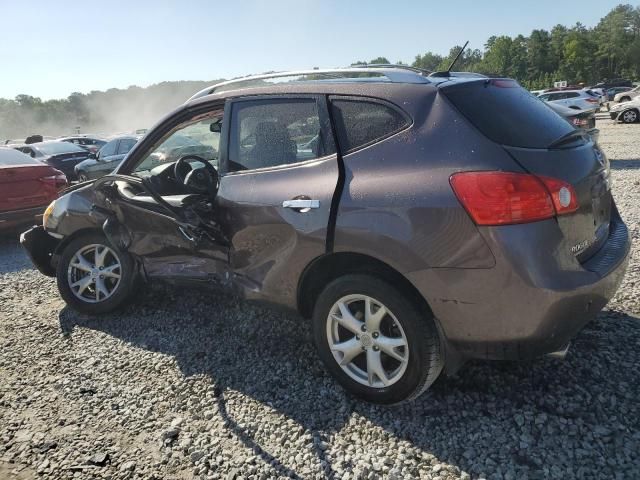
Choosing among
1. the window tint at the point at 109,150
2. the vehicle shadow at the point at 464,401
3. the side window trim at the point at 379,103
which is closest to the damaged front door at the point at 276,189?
the side window trim at the point at 379,103

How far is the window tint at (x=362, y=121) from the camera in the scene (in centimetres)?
261

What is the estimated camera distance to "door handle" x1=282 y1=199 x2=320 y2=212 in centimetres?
274

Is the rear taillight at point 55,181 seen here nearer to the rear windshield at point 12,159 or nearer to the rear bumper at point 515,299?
the rear windshield at point 12,159

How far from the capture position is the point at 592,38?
96688 mm

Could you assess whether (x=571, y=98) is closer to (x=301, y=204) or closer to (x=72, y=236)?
(x=72, y=236)

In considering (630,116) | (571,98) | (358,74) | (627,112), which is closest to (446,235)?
(358,74)

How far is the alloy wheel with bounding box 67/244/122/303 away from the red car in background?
3.54 metres

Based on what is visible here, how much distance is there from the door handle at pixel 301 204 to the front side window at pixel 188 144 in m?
0.95

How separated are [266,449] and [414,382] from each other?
0.84m

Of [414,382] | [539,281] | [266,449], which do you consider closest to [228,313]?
[266,449]

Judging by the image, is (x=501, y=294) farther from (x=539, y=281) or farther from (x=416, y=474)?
(x=416, y=474)

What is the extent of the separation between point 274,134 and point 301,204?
0.63 m

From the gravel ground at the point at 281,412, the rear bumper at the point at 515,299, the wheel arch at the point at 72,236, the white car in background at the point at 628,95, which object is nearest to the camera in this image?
the rear bumper at the point at 515,299

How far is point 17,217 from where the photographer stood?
24.0ft
